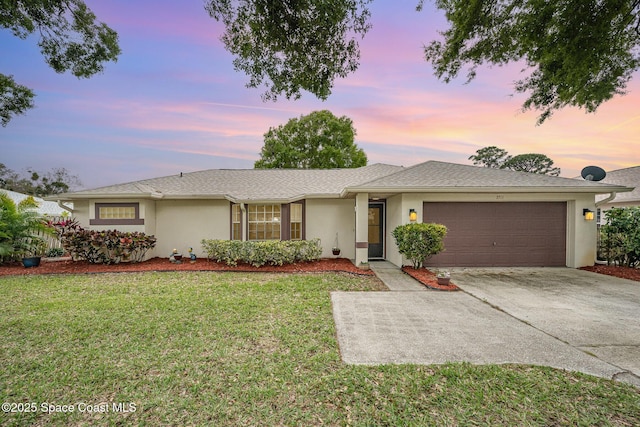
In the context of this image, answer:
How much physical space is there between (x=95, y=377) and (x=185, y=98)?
32.8 ft

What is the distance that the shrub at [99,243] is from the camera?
8969mm

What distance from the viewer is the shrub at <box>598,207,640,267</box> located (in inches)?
311

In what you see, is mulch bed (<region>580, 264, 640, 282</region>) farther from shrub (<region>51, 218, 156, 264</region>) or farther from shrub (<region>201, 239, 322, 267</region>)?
→ shrub (<region>51, 218, 156, 264</region>)

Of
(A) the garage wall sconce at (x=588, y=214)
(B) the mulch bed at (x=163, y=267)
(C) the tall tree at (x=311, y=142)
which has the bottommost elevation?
(B) the mulch bed at (x=163, y=267)

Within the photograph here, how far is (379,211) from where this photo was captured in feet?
34.0

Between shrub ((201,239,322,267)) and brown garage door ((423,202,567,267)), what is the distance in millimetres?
4152

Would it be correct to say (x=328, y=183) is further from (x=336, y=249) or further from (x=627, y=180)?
(x=627, y=180)

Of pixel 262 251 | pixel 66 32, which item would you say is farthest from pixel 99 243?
pixel 66 32

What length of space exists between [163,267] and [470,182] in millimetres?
10378

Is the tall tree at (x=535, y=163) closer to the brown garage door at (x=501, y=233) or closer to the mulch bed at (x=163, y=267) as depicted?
the brown garage door at (x=501, y=233)

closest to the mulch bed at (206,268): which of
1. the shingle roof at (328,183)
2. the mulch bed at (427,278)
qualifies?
the mulch bed at (427,278)

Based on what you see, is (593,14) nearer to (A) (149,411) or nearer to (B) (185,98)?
(A) (149,411)

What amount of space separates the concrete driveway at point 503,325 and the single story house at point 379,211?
2.03 metres

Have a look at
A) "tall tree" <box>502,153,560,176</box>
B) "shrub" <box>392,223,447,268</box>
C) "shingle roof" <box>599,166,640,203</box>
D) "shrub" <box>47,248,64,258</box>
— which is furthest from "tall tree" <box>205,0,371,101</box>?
"tall tree" <box>502,153,560,176</box>
